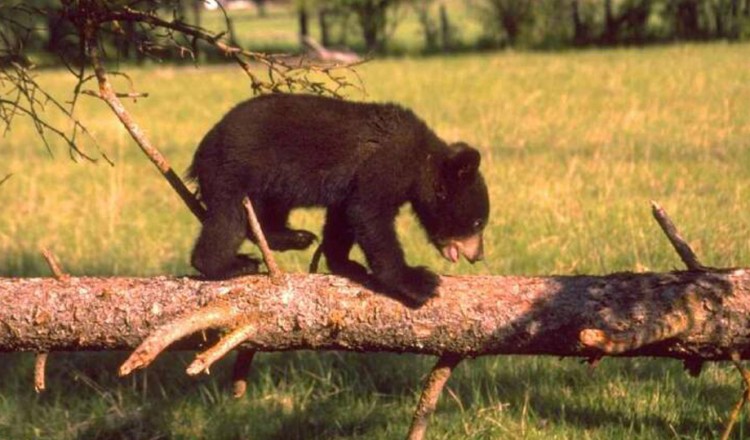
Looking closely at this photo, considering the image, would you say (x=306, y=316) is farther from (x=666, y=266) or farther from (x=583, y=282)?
(x=666, y=266)

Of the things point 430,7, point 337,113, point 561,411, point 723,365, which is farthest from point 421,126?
point 430,7

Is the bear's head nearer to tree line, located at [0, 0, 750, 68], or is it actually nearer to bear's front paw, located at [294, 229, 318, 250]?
bear's front paw, located at [294, 229, 318, 250]

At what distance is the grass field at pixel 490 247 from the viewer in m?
5.48

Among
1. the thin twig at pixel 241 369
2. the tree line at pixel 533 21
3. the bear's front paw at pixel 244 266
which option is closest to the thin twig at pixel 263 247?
the thin twig at pixel 241 369

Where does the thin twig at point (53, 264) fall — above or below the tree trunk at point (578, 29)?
above

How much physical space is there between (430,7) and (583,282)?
132ft

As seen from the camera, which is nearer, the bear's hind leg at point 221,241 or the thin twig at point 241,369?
the thin twig at point 241,369

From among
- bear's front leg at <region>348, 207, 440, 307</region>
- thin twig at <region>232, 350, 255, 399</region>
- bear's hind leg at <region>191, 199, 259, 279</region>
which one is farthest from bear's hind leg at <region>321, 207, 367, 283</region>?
thin twig at <region>232, 350, 255, 399</region>

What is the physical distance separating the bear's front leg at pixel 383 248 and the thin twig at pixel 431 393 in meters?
0.39

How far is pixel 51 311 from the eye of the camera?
4.21 metres

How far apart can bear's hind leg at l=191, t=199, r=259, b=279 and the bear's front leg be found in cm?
50

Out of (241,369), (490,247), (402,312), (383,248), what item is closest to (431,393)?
(402,312)

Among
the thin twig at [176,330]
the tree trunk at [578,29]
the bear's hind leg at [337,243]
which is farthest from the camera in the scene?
the tree trunk at [578,29]

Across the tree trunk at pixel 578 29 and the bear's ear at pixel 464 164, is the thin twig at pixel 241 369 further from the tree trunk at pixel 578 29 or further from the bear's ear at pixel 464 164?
the tree trunk at pixel 578 29
